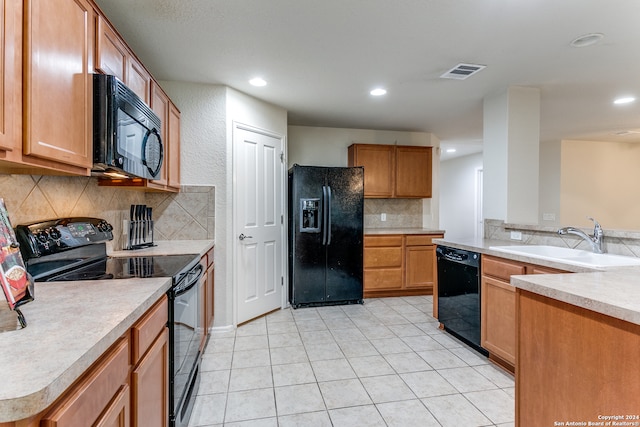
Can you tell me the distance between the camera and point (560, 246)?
99.0 inches

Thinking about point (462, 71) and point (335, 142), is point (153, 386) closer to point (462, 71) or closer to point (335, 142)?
point (462, 71)

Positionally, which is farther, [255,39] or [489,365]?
[489,365]

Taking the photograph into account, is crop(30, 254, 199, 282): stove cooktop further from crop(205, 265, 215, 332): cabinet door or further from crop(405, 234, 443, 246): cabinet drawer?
crop(405, 234, 443, 246): cabinet drawer

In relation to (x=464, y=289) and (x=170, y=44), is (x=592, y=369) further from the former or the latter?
(x=170, y=44)

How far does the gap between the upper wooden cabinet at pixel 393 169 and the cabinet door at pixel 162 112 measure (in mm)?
2599

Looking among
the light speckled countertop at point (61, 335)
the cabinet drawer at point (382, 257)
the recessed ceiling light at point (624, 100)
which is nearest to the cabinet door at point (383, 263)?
the cabinet drawer at point (382, 257)

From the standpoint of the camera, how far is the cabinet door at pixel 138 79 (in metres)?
1.84

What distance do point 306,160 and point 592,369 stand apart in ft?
13.2

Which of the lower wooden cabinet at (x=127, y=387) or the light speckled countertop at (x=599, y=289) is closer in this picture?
the lower wooden cabinet at (x=127, y=387)

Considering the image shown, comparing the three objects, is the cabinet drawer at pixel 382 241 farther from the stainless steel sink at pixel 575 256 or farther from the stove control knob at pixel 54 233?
the stove control knob at pixel 54 233

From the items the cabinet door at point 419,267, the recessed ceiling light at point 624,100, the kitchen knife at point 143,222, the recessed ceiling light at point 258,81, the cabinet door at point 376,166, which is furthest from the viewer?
the cabinet door at point 376,166

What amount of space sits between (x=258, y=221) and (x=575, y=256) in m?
2.76

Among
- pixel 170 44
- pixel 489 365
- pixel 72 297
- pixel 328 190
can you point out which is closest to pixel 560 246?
pixel 489 365

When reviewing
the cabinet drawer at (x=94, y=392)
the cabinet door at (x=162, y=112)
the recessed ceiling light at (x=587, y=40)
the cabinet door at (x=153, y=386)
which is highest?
the recessed ceiling light at (x=587, y=40)
